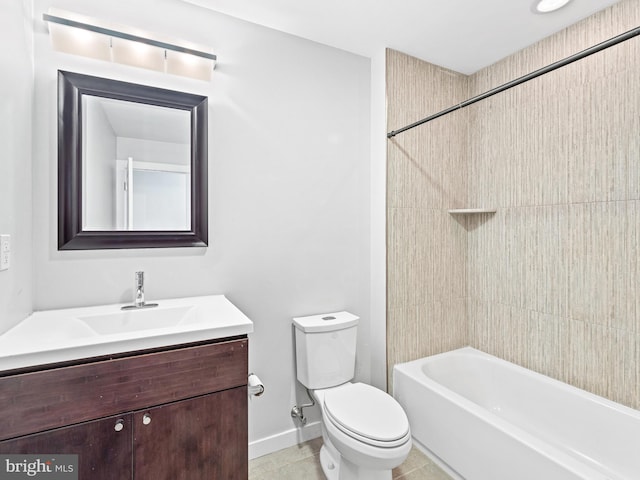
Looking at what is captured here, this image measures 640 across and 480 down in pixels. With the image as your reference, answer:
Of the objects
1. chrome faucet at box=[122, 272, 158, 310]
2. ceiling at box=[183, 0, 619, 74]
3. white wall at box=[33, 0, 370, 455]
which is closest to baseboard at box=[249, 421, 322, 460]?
white wall at box=[33, 0, 370, 455]

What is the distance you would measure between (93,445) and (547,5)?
9.02 feet

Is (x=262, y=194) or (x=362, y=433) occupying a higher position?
(x=262, y=194)

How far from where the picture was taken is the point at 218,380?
4.00 ft

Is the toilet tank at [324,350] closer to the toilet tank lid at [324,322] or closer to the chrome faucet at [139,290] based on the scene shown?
the toilet tank lid at [324,322]

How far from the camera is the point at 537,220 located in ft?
6.69

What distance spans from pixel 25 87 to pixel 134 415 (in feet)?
4.42

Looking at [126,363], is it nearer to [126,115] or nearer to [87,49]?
[126,115]

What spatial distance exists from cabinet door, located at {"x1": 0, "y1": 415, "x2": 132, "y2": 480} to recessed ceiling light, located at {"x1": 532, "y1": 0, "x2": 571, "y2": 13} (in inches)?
103

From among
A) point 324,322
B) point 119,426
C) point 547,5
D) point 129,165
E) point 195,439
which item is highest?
point 547,5

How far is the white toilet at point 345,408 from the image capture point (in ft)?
4.50

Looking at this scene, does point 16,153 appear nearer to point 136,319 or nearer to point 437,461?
point 136,319

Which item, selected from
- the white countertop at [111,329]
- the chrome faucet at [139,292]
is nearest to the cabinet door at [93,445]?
the white countertop at [111,329]

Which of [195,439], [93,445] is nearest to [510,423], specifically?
[195,439]

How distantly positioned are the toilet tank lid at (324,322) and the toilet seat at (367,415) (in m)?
0.32
